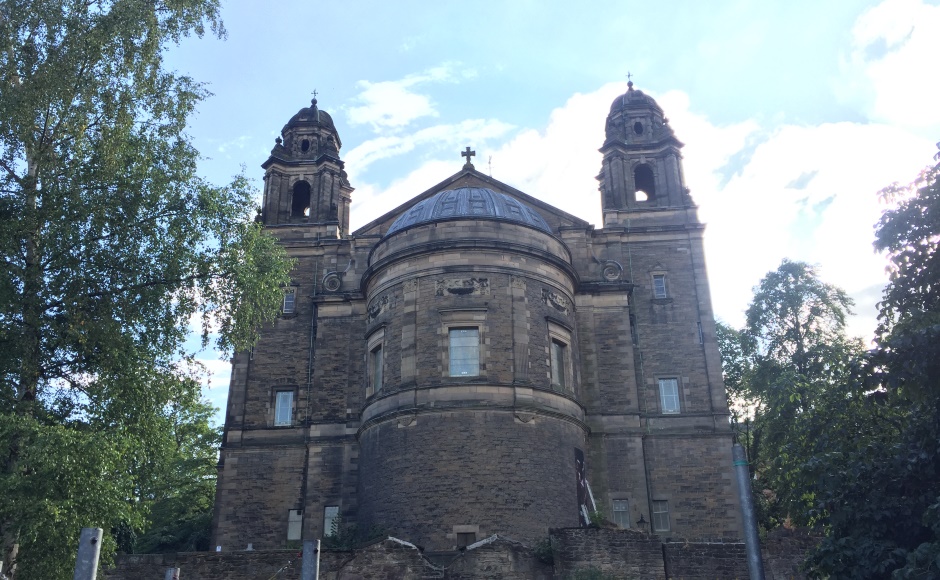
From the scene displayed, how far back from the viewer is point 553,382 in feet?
77.8

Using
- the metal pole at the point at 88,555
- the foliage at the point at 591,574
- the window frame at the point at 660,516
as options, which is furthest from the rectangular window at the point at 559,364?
the metal pole at the point at 88,555

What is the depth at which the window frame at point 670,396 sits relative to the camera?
87.2 feet

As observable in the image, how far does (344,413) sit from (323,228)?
7.15 metres

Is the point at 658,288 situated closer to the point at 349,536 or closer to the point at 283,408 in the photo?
the point at 349,536

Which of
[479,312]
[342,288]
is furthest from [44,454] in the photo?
[342,288]

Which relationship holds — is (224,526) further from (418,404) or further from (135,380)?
(135,380)

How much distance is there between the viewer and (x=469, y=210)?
2548 cm

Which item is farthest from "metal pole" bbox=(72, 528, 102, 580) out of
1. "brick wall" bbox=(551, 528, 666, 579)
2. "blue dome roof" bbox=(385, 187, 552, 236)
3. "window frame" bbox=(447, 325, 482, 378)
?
"blue dome roof" bbox=(385, 187, 552, 236)

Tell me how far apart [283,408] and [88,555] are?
1944 cm

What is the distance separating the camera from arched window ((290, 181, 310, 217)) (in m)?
31.8

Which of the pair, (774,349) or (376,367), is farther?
(774,349)

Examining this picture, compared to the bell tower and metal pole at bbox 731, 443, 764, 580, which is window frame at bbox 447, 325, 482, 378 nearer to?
the bell tower

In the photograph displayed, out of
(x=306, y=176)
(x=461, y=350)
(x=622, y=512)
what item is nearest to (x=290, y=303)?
(x=306, y=176)

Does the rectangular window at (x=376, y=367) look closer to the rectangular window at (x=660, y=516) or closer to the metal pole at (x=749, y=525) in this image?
the rectangular window at (x=660, y=516)
